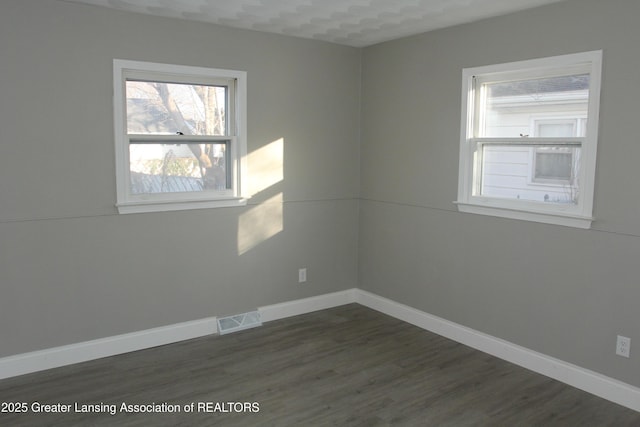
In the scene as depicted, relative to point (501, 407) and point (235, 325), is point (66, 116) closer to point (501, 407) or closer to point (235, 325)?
point (235, 325)

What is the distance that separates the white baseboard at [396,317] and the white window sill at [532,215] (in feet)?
3.07

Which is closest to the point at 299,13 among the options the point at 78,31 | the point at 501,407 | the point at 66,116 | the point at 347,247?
the point at 78,31

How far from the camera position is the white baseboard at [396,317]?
330 cm

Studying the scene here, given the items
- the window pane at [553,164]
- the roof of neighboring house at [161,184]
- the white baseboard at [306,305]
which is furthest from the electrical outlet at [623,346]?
the roof of neighboring house at [161,184]

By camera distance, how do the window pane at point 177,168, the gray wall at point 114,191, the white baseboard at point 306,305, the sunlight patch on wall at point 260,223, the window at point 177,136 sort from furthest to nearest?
the white baseboard at point 306,305 < the sunlight patch on wall at point 260,223 < the window pane at point 177,168 < the window at point 177,136 < the gray wall at point 114,191

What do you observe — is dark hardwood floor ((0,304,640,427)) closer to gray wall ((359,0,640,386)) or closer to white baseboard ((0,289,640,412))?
white baseboard ((0,289,640,412))

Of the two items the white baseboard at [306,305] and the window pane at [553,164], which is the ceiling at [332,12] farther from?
the white baseboard at [306,305]

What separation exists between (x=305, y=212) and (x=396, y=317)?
1.27 meters

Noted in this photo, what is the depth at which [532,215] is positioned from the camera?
3617 mm

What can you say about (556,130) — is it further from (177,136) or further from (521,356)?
(177,136)

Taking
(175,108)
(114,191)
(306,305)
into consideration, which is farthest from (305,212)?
(114,191)

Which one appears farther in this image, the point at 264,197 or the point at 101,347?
the point at 264,197

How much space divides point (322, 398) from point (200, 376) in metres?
0.88

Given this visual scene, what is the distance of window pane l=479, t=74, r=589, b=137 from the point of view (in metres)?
3.39
